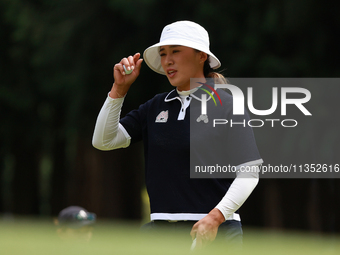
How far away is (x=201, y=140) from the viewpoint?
128 inches

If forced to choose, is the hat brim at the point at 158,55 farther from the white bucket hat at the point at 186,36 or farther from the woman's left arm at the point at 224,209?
the woman's left arm at the point at 224,209

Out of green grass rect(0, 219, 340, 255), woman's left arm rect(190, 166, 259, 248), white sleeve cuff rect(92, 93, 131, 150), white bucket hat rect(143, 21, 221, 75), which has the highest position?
white bucket hat rect(143, 21, 221, 75)

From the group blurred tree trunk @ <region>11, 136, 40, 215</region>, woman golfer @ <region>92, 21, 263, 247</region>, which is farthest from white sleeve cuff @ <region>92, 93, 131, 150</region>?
blurred tree trunk @ <region>11, 136, 40, 215</region>

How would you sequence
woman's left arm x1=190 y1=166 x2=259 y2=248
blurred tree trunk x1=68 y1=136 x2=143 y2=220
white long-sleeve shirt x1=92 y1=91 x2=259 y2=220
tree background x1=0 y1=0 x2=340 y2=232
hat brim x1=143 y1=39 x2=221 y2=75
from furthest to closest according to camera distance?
blurred tree trunk x1=68 y1=136 x2=143 y2=220
tree background x1=0 y1=0 x2=340 y2=232
hat brim x1=143 y1=39 x2=221 y2=75
white long-sleeve shirt x1=92 y1=91 x2=259 y2=220
woman's left arm x1=190 y1=166 x2=259 y2=248

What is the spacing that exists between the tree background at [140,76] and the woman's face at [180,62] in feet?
18.8

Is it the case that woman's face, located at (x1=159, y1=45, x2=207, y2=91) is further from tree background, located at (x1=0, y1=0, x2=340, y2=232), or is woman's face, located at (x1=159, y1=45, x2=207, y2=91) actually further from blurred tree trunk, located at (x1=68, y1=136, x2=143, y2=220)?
blurred tree trunk, located at (x1=68, y1=136, x2=143, y2=220)

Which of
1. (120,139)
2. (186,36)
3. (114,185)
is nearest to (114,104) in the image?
(120,139)

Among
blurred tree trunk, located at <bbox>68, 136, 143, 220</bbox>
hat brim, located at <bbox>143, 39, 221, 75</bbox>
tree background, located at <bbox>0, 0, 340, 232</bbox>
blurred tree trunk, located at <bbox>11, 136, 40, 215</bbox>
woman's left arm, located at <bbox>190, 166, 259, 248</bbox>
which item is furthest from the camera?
blurred tree trunk, located at <bbox>11, 136, 40, 215</bbox>

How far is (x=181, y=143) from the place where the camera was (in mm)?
3277

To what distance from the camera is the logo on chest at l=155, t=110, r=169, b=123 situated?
3.42 m

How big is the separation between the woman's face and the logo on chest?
18 cm

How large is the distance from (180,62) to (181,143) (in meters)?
0.51

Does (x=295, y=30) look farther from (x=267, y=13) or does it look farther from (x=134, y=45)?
(x=134, y=45)

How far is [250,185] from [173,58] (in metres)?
0.89
